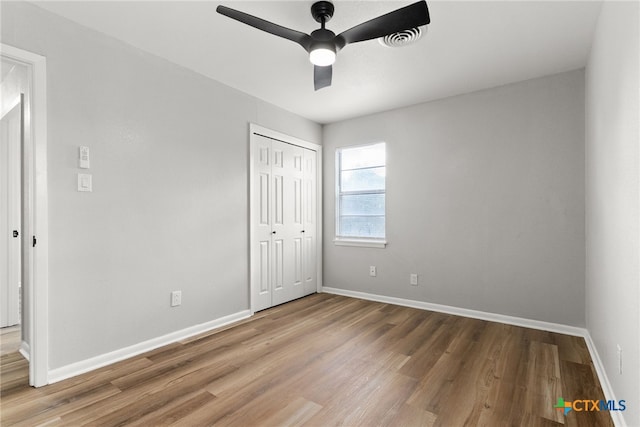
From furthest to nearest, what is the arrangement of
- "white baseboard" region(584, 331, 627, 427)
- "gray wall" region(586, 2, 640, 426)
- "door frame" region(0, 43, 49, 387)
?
"door frame" region(0, 43, 49, 387)
"white baseboard" region(584, 331, 627, 427)
"gray wall" region(586, 2, 640, 426)

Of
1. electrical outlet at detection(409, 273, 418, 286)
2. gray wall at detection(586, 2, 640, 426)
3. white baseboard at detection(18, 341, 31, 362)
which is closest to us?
gray wall at detection(586, 2, 640, 426)

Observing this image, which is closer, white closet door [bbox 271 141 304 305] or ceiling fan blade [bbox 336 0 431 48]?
ceiling fan blade [bbox 336 0 431 48]

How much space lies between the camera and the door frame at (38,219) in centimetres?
209

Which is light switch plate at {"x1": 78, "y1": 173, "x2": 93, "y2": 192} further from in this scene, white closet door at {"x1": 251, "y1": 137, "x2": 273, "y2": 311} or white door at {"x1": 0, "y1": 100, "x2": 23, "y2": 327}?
white door at {"x1": 0, "y1": 100, "x2": 23, "y2": 327}

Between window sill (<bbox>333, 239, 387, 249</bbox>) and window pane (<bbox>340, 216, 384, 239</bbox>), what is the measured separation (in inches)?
3.5

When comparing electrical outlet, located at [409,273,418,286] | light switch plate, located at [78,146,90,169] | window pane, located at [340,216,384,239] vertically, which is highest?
light switch plate, located at [78,146,90,169]

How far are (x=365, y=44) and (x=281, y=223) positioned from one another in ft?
7.51

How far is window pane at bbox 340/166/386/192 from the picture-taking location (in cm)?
431

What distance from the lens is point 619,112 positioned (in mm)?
1679

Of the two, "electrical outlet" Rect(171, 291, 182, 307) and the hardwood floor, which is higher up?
"electrical outlet" Rect(171, 291, 182, 307)

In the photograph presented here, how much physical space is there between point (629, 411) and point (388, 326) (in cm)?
190

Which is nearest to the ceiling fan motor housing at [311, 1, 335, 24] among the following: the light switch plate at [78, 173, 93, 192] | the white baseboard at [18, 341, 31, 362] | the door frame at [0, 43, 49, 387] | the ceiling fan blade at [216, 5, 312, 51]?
the ceiling fan blade at [216, 5, 312, 51]

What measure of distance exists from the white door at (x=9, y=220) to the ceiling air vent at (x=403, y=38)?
3.74 meters

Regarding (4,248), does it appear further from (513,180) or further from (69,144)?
(513,180)
